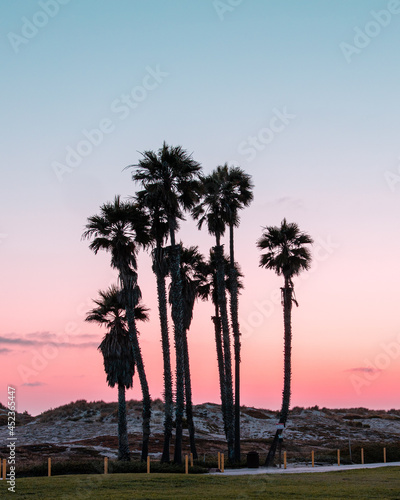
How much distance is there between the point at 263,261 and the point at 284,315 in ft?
15.2

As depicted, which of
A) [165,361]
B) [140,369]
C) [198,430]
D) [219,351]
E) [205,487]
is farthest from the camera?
[198,430]

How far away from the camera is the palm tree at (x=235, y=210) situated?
43.2 metres

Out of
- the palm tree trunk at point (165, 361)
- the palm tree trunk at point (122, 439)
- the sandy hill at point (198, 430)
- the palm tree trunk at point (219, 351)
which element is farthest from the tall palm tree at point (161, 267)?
the sandy hill at point (198, 430)

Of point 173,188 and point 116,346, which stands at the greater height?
point 173,188

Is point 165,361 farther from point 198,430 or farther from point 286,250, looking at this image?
point 198,430

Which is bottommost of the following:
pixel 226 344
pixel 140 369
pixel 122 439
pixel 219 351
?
pixel 122 439

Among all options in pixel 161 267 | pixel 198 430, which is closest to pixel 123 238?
pixel 161 267

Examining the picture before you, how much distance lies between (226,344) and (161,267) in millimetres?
7886

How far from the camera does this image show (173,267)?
40.2 m

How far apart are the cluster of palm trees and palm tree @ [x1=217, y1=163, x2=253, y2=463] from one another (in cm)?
7

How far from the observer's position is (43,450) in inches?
2095

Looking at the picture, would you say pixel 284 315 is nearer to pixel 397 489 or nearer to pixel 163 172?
pixel 163 172

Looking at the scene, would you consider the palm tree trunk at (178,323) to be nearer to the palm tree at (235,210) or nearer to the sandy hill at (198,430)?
the palm tree at (235,210)

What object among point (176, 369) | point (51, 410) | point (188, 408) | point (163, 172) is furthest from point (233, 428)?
point (51, 410)
